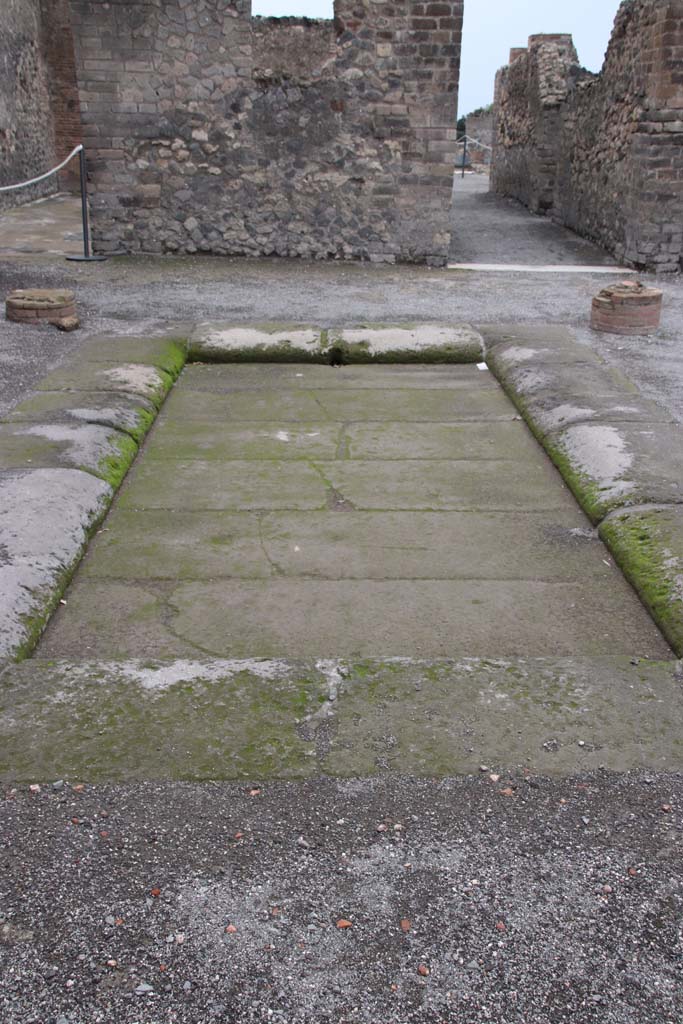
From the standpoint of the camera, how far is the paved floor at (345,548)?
2.78 m

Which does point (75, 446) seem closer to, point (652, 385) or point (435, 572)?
point (435, 572)

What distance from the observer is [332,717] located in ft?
7.35

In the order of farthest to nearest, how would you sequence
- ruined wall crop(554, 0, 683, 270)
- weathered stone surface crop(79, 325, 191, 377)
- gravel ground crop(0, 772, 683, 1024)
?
ruined wall crop(554, 0, 683, 270)
weathered stone surface crop(79, 325, 191, 377)
gravel ground crop(0, 772, 683, 1024)

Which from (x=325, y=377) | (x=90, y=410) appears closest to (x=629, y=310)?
(x=325, y=377)

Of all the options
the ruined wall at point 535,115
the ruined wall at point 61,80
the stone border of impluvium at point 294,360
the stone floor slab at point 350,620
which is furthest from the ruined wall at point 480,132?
the stone floor slab at point 350,620

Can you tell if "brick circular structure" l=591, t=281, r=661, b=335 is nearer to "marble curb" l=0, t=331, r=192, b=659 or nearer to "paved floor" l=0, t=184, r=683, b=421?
"paved floor" l=0, t=184, r=683, b=421

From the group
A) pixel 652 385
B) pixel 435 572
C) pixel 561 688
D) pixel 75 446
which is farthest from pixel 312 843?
pixel 652 385

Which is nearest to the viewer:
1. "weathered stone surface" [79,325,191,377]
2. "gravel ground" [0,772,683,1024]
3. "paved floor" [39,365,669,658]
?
"gravel ground" [0,772,683,1024]

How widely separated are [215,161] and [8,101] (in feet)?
21.8

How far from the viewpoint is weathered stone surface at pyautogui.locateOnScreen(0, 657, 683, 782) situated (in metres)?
2.09

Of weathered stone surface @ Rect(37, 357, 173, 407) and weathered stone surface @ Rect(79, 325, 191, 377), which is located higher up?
weathered stone surface @ Rect(79, 325, 191, 377)

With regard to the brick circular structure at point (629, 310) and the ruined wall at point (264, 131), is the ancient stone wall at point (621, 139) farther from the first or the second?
the brick circular structure at point (629, 310)

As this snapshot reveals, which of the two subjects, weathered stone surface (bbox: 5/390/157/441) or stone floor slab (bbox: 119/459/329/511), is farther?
weathered stone surface (bbox: 5/390/157/441)

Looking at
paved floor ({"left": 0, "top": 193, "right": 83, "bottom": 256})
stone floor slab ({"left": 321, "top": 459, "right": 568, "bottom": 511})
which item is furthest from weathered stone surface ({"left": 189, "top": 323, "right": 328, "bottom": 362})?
paved floor ({"left": 0, "top": 193, "right": 83, "bottom": 256})
